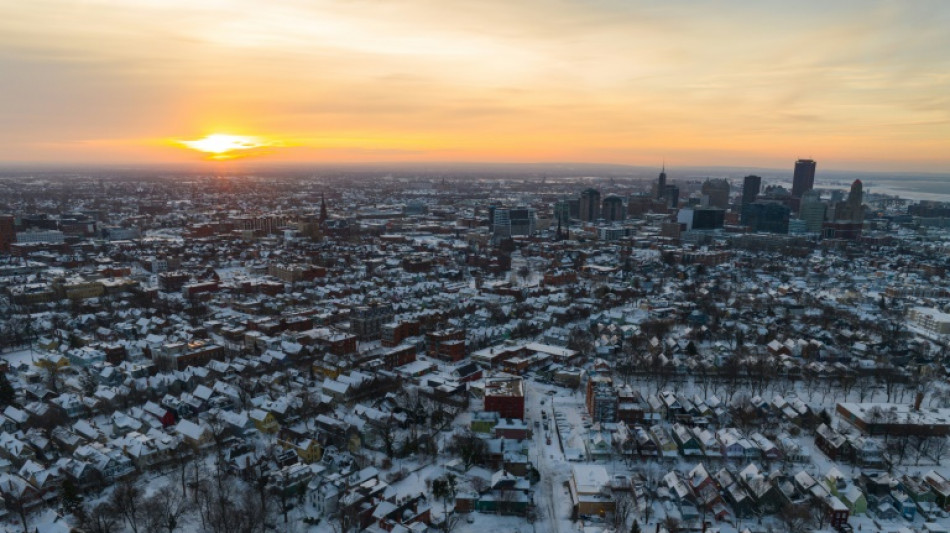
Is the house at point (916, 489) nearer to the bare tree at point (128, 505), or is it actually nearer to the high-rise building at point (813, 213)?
the bare tree at point (128, 505)

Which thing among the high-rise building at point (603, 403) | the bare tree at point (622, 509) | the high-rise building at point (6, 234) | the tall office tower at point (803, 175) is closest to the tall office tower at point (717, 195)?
the tall office tower at point (803, 175)

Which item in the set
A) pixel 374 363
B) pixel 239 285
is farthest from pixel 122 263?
pixel 374 363

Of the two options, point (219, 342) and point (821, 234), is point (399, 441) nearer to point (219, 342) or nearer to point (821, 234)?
point (219, 342)

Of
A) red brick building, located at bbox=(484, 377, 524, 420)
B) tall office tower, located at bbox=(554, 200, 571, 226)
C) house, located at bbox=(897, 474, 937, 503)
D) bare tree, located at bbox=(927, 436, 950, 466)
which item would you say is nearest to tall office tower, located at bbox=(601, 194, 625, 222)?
tall office tower, located at bbox=(554, 200, 571, 226)

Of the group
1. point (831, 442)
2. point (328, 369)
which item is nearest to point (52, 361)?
point (328, 369)

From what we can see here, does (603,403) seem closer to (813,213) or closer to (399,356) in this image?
(399,356)

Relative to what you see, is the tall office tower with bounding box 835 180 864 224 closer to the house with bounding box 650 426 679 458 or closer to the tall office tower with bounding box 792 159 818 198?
the tall office tower with bounding box 792 159 818 198
